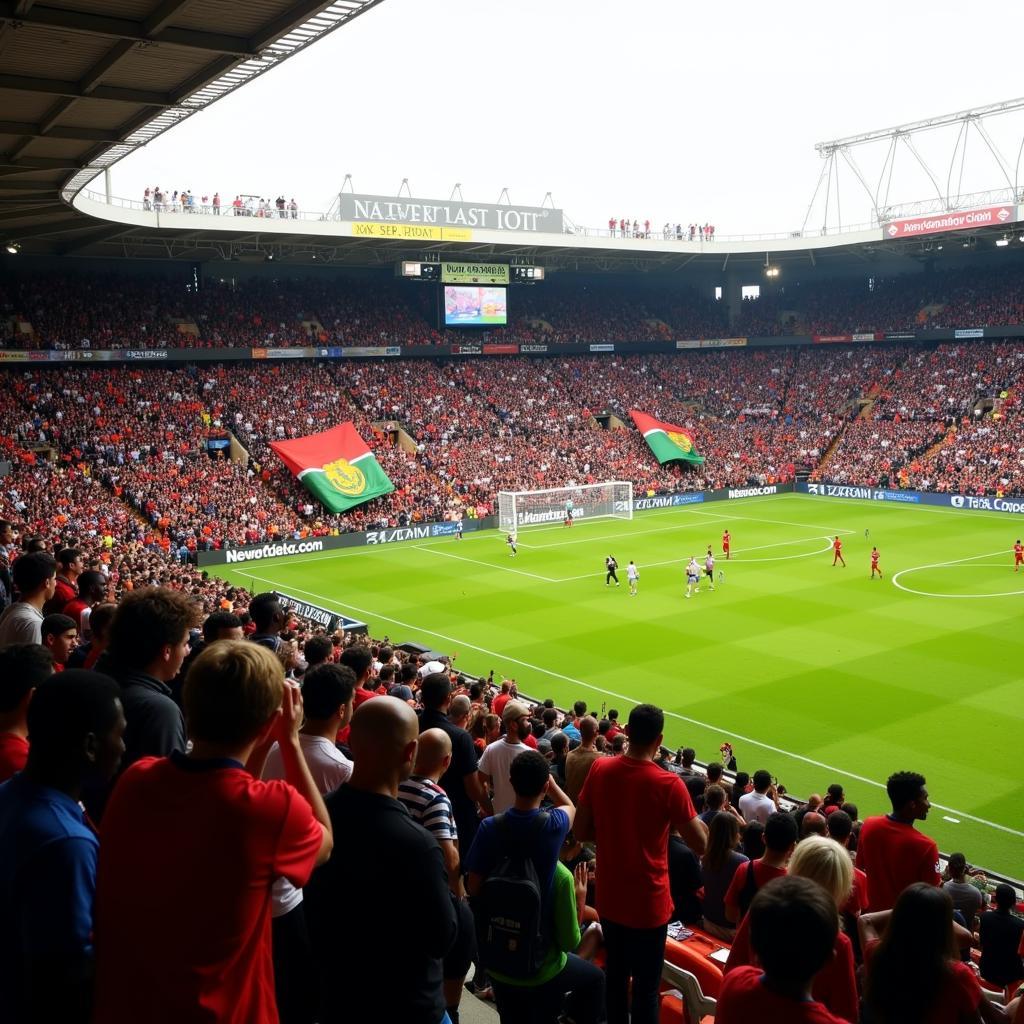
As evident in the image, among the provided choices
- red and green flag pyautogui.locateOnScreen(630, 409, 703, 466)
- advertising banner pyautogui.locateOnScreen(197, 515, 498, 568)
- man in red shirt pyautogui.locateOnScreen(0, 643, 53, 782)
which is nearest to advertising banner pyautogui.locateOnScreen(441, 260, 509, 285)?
red and green flag pyautogui.locateOnScreen(630, 409, 703, 466)

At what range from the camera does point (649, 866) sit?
616 cm

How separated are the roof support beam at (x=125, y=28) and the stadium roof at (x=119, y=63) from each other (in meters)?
0.02

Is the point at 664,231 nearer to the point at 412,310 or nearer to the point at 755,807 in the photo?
the point at 412,310

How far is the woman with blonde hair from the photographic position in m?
4.71

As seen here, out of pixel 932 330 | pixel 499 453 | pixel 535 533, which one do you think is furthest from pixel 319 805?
pixel 932 330

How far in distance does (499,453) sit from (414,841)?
177 ft

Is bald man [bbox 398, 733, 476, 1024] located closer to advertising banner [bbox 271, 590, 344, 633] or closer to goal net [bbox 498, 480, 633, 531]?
advertising banner [bbox 271, 590, 344, 633]

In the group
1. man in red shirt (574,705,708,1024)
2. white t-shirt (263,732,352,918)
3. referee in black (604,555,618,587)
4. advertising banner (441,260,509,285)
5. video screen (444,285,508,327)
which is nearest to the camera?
white t-shirt (263,732,352,918)

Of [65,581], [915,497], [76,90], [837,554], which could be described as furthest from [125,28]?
[915,497]

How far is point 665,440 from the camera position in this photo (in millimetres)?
62094

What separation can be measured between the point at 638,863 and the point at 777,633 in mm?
24720

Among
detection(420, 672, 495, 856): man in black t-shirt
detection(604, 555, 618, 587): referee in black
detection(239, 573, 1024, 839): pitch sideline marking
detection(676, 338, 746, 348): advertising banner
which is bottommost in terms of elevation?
detection(239, 573, 1024, 839): pitch sideline marking

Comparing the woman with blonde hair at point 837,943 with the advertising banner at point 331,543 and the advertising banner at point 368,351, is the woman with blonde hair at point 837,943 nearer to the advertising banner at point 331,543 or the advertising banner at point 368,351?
the advertising banner at point 331,543

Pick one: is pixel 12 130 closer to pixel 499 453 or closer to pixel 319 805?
pixel 319 805
